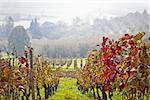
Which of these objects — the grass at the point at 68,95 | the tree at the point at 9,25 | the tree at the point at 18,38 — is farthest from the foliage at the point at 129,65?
the tree at the point at 9,25

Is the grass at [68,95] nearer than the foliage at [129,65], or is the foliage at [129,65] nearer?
the foliage at [129,65]

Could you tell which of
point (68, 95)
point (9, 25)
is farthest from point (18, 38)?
point (68, 95)

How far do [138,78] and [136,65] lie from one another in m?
0.22

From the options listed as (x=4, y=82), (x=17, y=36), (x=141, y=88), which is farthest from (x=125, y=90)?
(x=17, y=36)

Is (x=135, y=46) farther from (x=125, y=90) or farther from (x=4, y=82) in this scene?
(x=4, y=82)

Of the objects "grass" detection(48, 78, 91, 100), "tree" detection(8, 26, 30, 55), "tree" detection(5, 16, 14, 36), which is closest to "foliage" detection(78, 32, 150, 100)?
"grass" detection(48, 78, 91, 100)

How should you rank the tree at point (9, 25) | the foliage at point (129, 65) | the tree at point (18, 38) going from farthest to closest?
the tree at point (9, 25), the tree at point (18, 38), the foliage at point (129, 65)

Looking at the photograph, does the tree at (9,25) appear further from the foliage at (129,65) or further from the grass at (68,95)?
the foliage at (129,65)

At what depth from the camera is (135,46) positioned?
5.36 metres

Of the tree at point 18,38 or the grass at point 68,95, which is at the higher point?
the tree at point 18,38

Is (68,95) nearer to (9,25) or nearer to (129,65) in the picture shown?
(129,65)

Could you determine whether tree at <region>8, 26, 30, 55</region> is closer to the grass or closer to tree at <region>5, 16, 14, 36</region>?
tree at <region>5, 16, 14, 36</region>

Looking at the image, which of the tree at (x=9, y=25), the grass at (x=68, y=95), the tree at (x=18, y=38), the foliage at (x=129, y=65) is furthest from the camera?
the tree at (x=9, y=25)

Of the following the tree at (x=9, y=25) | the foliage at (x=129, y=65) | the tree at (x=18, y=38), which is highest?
the tree at (x=9, y=25)
